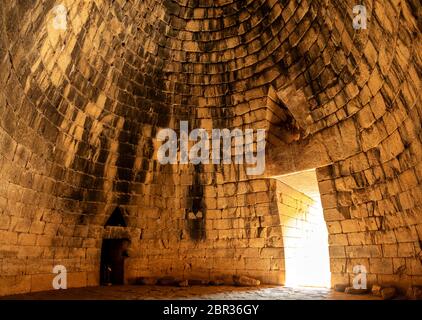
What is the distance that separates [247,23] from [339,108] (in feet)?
9.49

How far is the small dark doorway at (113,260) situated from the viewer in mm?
7680

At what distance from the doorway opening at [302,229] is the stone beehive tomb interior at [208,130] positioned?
5cm

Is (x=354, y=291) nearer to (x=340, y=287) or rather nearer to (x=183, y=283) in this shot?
(x=340, y=287)

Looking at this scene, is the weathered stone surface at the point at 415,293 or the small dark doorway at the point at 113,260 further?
the small dark doorway at the point at 113,260

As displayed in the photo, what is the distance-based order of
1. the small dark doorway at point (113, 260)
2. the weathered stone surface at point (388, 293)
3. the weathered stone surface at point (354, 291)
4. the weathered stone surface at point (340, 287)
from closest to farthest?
the weathered stone surface at point (388, 293)
the weathered stone surface at point (354, 291)
the weathered stone surface at point (340, 287)
the small dark doorway at point (113, 260)

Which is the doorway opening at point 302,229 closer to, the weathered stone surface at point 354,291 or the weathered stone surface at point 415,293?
the weathered stone surface at point 354,291

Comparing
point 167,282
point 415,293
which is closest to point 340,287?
point 415,293

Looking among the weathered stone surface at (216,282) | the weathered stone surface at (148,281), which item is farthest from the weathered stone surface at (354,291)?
the weathered stone surface at (148,281)

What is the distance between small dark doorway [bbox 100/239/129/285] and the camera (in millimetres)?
7680

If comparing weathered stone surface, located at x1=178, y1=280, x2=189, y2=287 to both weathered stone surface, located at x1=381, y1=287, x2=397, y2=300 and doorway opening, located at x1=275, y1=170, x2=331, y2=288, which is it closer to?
doorway opening, located at x1=275, y1=170, x2=331, y2=288

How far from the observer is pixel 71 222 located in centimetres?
697

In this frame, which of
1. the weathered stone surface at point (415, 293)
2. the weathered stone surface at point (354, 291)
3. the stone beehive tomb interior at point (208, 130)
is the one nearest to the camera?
the weathered stone surface at point (415, 293)
